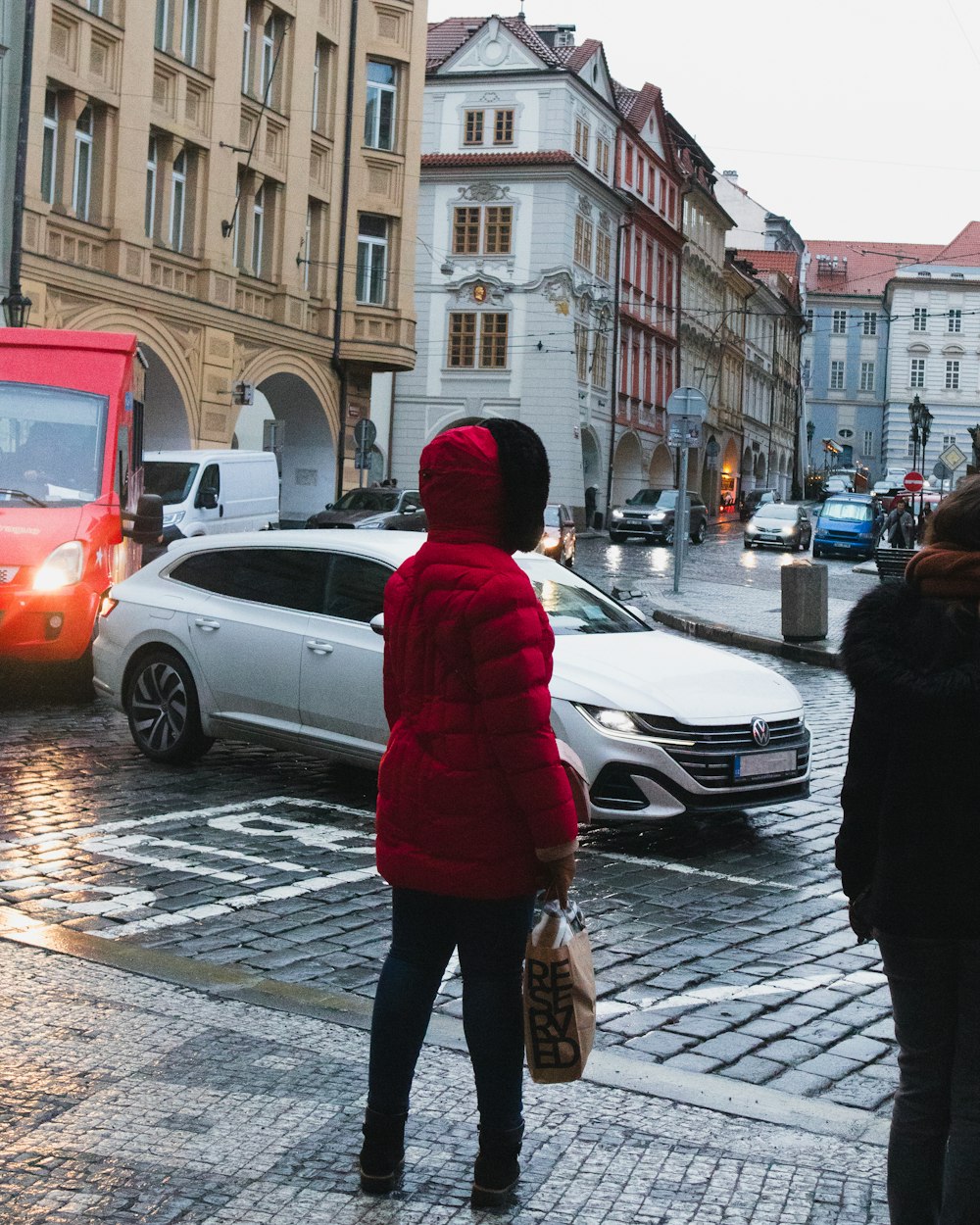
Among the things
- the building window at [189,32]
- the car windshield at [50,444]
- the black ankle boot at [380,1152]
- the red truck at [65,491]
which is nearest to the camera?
the black ankle boot at [380,1152]

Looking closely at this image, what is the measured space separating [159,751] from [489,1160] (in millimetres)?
6648

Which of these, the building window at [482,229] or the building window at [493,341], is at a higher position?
the building window at [482,229]

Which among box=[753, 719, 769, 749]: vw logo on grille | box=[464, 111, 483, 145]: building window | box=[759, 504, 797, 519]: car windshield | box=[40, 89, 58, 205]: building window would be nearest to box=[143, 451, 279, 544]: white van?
box=[40, 89, 58, 205]: building window

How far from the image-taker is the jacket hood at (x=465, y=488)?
3.69 metres

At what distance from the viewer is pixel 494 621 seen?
11.8 ft

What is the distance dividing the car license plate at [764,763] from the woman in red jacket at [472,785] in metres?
4.56

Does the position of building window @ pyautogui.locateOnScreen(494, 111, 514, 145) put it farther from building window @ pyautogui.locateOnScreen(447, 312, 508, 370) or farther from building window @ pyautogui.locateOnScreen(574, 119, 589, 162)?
building window @ pyautogui.locateOnScreen(447, 312, 508, 370)

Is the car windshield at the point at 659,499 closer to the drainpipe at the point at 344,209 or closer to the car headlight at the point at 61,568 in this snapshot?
the drainpipe at the point at 344,209

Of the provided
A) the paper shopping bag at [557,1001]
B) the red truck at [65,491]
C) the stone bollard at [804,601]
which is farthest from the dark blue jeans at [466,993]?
the stone bollard at [804,601]

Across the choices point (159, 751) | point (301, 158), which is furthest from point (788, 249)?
point (159, 751)

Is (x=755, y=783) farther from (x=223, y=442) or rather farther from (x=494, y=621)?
(x=223, y=442)

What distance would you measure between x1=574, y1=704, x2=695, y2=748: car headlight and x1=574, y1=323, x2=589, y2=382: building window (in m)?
47.0

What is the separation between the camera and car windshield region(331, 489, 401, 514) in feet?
106

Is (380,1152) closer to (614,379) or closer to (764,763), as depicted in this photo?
(764,763)
